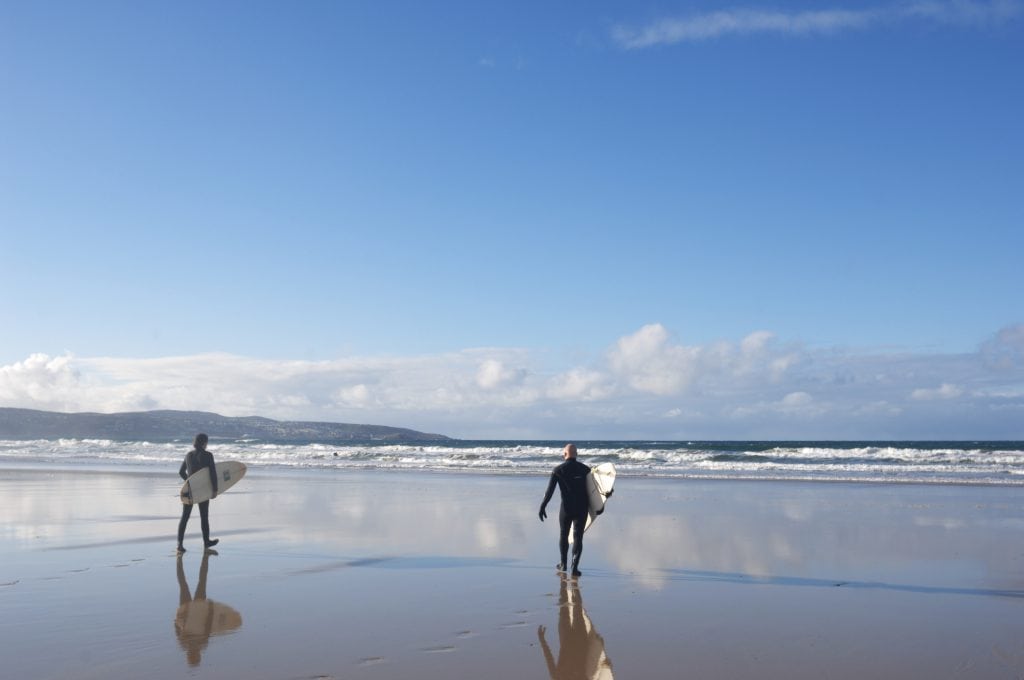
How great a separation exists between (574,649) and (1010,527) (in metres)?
11.5

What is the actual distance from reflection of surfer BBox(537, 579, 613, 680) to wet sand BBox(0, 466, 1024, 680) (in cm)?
4

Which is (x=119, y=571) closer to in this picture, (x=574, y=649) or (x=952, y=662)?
(x=574, y=649)

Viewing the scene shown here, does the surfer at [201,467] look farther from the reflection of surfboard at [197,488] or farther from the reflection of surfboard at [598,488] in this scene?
the reflection of surfboard at [598,488]

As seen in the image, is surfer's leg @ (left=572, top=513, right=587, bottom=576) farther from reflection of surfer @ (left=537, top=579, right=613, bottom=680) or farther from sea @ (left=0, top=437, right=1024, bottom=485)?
sea @ (left=0, top=437, right=1024, bottom=485)

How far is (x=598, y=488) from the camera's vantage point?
1076 cm

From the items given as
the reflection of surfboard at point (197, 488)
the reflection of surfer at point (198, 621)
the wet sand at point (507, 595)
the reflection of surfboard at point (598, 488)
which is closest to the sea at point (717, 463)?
the wet sand at point (507, 595)

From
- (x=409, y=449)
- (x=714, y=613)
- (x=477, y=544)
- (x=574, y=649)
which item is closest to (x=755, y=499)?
(x=477, y=544)

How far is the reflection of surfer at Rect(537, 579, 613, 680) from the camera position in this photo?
602 centimetres

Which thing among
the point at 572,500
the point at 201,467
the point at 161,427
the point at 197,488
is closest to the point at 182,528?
the point at 197,488

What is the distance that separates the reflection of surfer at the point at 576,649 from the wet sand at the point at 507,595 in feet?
0.12

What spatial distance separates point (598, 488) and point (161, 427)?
110 m

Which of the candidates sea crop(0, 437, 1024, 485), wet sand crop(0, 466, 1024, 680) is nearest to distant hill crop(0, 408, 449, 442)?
sea crop(0, 437, 1024, 485)

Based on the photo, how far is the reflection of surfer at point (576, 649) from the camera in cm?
602

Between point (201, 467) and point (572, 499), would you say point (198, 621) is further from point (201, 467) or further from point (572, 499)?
point (201, 467)
